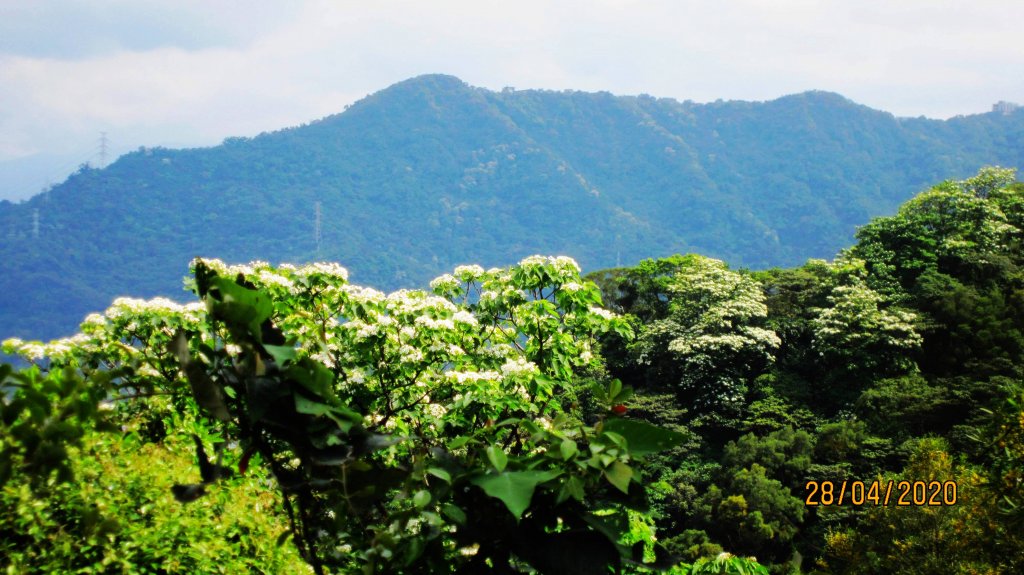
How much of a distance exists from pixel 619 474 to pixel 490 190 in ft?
446

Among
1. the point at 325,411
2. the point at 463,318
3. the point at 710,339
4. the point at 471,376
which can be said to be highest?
the point at 710,339

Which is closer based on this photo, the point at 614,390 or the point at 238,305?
the point at 238,305

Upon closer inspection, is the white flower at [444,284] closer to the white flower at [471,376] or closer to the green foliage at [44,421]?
the white flower at [471,376]

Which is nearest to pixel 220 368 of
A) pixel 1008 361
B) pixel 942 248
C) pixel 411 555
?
pixel 411 555

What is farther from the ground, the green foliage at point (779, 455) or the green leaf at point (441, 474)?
the green foliage at point (779, 455)

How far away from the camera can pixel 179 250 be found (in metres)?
110

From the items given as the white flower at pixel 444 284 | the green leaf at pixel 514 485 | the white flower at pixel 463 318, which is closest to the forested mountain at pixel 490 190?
the white flower at pixel 444 284

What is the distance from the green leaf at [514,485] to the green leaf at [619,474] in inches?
3.0

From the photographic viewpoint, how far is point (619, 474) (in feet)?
3.29

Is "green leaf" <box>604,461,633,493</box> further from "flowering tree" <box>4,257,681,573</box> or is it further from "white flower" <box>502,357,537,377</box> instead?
"white flower" <box>502,357,537,377</box>

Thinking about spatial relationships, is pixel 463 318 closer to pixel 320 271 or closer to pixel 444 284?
pixel 320 271

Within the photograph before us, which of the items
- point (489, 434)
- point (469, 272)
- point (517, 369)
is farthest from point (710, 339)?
point (489, 434)

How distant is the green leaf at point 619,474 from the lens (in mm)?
984

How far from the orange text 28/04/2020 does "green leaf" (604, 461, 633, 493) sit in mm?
9035
